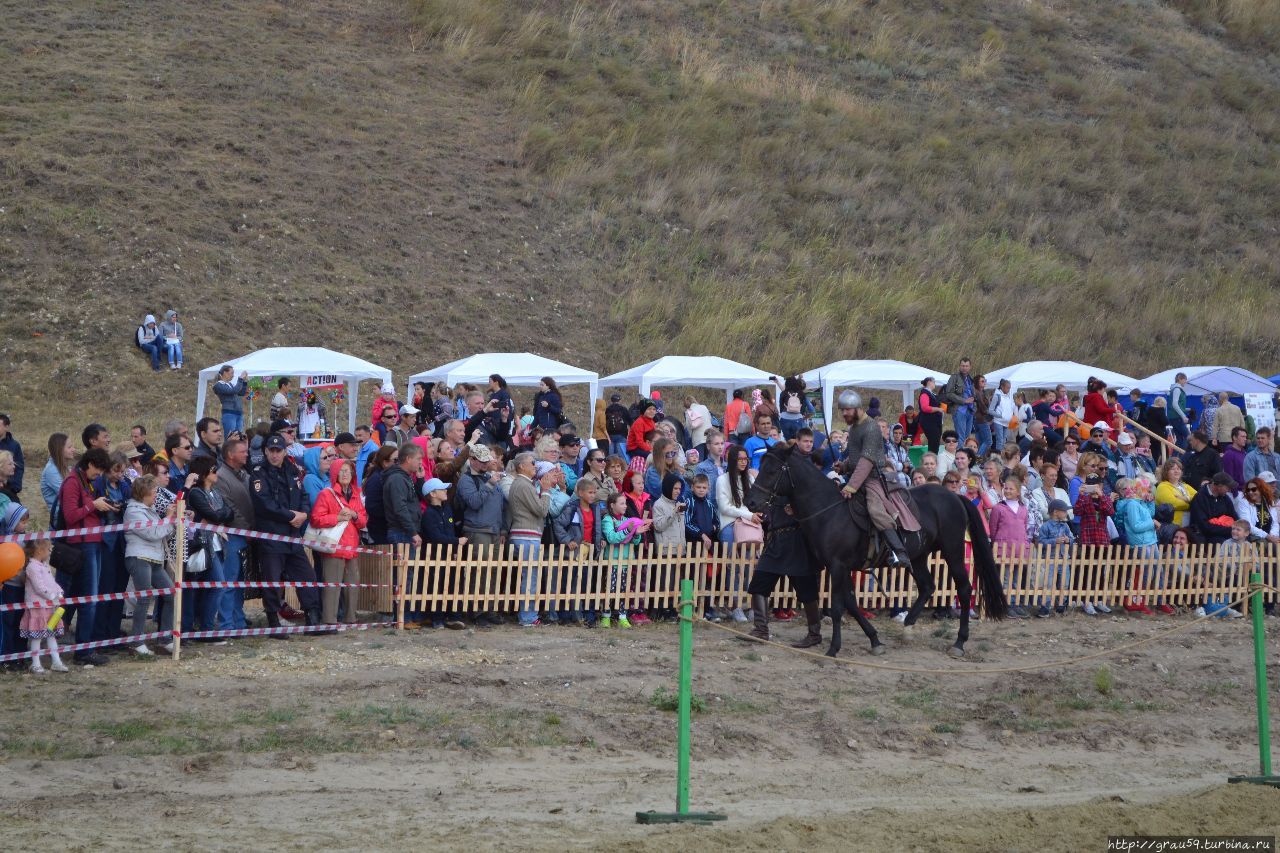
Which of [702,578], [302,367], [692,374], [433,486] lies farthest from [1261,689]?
[302,367]

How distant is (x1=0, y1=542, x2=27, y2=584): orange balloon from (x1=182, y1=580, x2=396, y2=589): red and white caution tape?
1.61 m

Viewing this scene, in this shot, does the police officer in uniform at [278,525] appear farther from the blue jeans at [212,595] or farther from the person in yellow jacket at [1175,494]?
the person in yellow jacket at [1175,494]

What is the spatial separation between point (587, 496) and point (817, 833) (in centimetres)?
698

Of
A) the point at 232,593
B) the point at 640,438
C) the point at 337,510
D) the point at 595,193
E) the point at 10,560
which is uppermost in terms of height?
the point at 595,193

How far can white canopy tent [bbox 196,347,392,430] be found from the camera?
907 inches

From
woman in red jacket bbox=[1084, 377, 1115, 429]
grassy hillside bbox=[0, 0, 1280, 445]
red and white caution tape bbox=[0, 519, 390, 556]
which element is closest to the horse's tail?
red and white caution tape bbox=[0, 519, 390, 556]

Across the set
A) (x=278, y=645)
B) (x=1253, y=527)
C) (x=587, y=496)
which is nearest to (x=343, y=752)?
(x=278, y=645)

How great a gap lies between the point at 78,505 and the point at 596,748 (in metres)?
5.17

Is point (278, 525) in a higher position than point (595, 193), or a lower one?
lower

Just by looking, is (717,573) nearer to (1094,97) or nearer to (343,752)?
(343,752)

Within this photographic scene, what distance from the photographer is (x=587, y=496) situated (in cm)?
1475

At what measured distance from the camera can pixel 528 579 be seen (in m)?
14.4

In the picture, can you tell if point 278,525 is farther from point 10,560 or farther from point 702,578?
point 702,578

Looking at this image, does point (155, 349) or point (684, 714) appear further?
point (155, 349)
